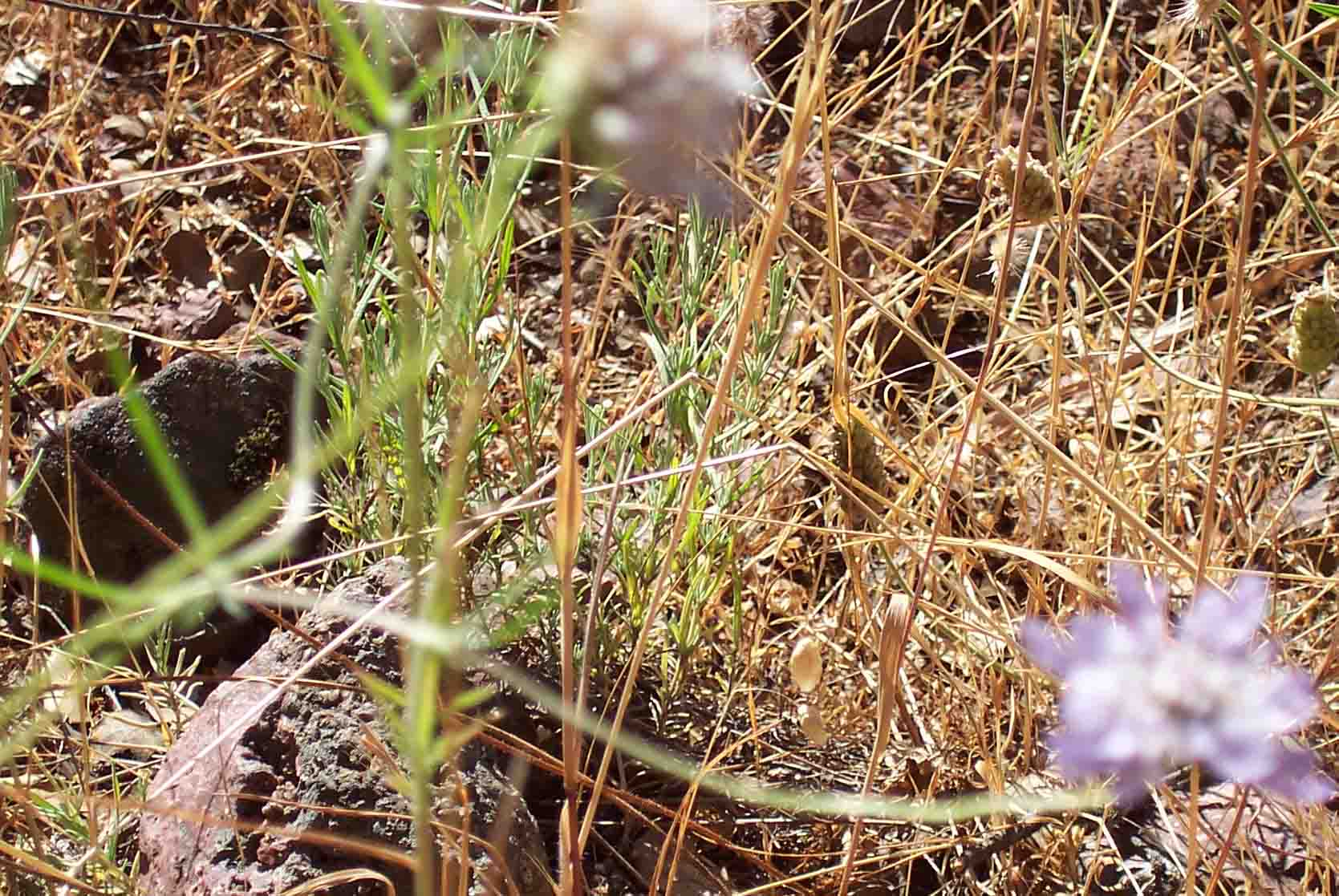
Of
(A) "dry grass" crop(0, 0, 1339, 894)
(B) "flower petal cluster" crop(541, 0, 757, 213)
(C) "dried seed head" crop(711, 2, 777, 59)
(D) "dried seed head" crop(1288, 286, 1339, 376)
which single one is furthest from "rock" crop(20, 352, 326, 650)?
(B) "flower petal cluster" crop(541, 0, 757, 213)

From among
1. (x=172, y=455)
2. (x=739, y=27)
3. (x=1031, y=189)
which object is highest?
(x=739, y=27)

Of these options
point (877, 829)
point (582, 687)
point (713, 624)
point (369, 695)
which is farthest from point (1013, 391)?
point (582, 687)

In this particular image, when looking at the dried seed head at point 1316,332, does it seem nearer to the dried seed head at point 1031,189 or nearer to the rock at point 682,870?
the dried seed head at point 1031,189

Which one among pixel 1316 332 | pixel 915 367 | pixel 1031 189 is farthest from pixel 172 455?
pixel 1316 332

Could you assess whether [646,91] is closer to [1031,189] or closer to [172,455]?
[1031,189]

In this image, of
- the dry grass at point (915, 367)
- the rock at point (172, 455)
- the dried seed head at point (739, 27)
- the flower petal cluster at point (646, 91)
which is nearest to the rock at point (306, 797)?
the dry grass at point (915, 367)

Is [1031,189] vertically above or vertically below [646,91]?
below

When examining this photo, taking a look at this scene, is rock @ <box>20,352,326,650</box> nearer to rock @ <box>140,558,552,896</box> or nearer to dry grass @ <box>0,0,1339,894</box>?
dry grass @ <box>0,0,1339,894</box>
